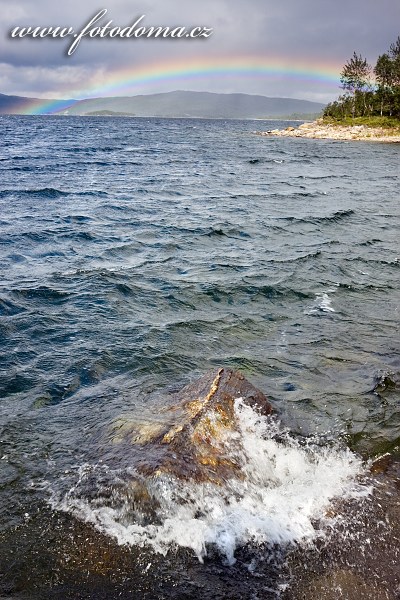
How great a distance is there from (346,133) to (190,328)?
4407 inches

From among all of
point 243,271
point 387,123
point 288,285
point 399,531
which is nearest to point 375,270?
point 288,285

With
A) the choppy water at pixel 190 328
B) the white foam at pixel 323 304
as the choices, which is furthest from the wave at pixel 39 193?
the white foam at pixel 323 304

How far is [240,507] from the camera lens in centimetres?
676

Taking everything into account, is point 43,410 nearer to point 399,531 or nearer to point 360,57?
point 399,531

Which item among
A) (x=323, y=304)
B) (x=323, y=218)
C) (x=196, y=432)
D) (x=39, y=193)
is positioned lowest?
(x=323, y=304)

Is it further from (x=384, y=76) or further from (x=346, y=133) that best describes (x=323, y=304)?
(x=384, y=76)

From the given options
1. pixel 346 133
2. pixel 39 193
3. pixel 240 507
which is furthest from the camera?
pixel 346 133

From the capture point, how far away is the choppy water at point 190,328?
7461mm

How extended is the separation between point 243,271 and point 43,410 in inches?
419

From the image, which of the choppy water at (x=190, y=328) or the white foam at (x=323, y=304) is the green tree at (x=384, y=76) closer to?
the choppy water at (x=190, y=328)

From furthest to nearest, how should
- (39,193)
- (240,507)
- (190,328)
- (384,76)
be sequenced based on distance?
(384,76) < (39,193) < (190,328) < (240,507)

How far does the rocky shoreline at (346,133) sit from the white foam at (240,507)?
105480mm

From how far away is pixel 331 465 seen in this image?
25.9 ft

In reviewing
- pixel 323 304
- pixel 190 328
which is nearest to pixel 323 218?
pixel 323 304
